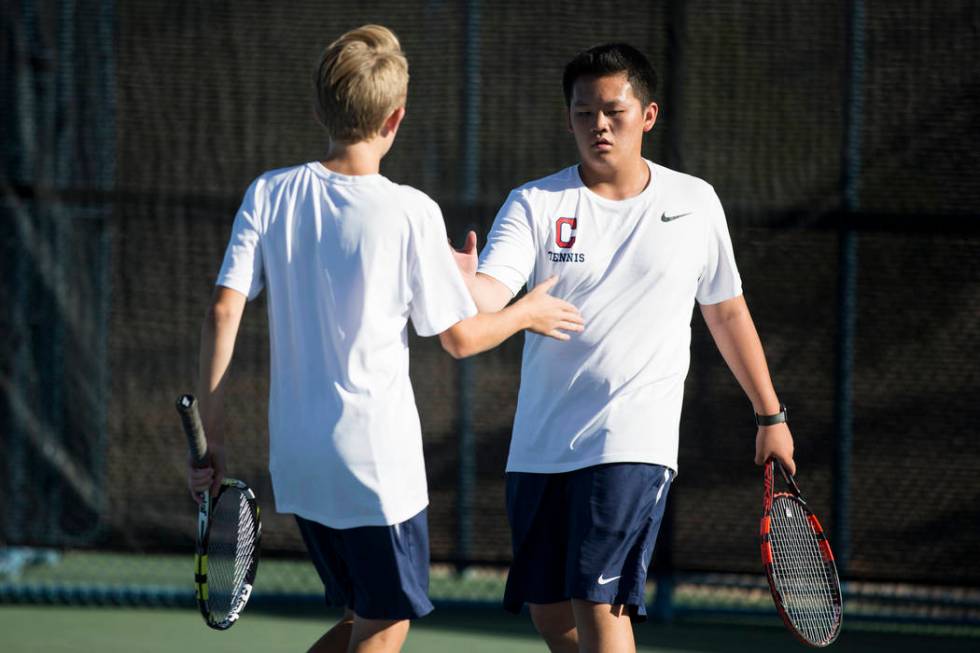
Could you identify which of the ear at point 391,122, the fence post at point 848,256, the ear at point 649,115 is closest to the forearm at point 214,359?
the ear at point 391,122

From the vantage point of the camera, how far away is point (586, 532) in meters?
2.95

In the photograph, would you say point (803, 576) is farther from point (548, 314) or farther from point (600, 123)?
point (600, 123)

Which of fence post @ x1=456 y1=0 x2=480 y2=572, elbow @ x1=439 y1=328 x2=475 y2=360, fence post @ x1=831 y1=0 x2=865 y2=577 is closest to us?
elbow @ x1=439 y1=328 x2=475 y2=360

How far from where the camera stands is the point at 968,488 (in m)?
4.61

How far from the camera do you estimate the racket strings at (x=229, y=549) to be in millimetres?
2758

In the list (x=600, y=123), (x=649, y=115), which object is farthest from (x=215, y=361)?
(x=649, y=115)

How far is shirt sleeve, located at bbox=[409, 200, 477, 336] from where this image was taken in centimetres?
248

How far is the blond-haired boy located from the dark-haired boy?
0.42 m

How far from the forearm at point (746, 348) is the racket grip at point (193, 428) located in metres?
1.30

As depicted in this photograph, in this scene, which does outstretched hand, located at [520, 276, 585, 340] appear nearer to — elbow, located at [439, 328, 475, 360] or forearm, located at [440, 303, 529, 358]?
forearm, located at [440, 303, 529, 358]

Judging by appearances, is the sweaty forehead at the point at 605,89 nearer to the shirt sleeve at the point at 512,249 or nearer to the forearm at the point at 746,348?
the shirt sleeve at the point at 512,249

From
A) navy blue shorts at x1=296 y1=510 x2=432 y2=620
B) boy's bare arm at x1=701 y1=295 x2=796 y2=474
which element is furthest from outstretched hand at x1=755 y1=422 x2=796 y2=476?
navy blue shorts at x1=296 y1=510 x2=432 y2=620

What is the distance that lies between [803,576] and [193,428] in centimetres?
166

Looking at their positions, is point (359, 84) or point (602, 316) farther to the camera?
point (602, 316)
